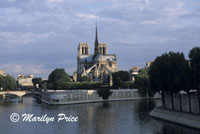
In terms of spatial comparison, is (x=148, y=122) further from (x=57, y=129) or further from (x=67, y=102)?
(x=67, y=102)

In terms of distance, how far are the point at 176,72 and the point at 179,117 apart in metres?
6.80

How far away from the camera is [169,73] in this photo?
5809 cm

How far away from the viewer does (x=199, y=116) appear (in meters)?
46.6

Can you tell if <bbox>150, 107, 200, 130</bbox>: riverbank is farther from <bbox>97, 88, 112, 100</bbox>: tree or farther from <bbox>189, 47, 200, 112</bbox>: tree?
<bbox>97, 88, 112, 100</bbox>: tree

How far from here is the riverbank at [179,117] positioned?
1856 inches

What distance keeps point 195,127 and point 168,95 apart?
17.7 meters

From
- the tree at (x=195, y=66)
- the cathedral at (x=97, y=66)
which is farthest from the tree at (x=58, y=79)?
the tree at (x=195, y=66)

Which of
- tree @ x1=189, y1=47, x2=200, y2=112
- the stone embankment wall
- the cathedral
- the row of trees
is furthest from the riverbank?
the cathedral

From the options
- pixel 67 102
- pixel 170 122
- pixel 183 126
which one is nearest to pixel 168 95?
pixel 170 122

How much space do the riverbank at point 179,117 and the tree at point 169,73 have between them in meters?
2.23

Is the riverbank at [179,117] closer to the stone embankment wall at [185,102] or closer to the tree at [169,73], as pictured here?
the stone embankment wall at [185,102]

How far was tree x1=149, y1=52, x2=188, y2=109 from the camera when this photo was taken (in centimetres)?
5366

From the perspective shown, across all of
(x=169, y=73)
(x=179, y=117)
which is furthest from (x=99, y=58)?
(x=179, y=117)

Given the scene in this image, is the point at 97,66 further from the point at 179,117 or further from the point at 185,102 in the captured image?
the point at 179,117
